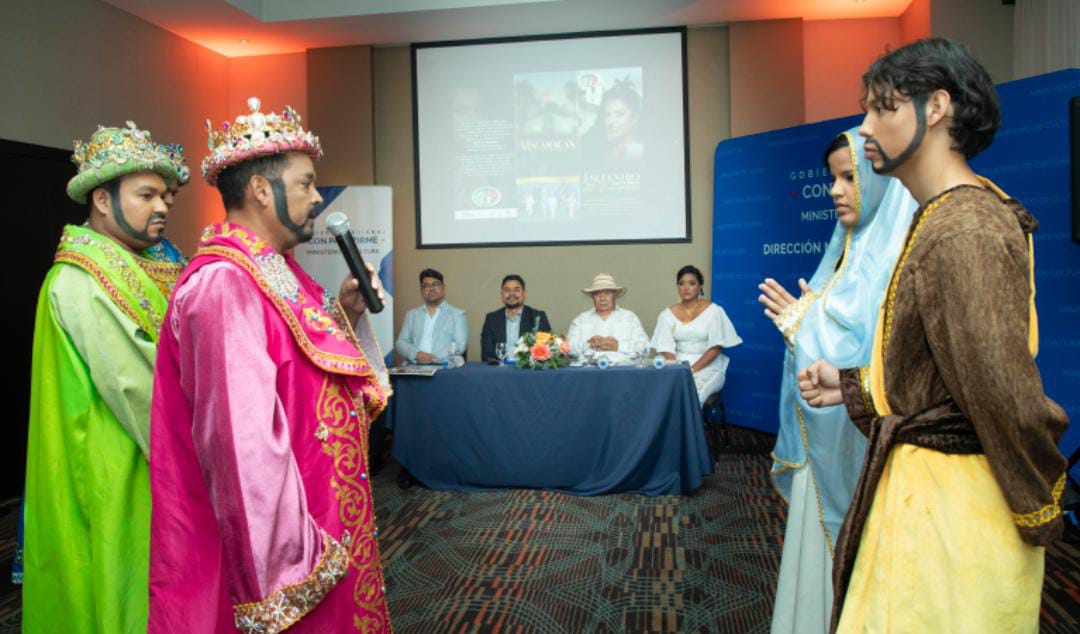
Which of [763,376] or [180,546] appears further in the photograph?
[763,376]

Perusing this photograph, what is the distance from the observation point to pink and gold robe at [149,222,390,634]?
1.19m

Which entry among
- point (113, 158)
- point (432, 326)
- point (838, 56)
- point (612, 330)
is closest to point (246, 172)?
point (113, 158)

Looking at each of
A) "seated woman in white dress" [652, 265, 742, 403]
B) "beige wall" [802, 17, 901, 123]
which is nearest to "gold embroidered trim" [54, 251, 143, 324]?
"seated woman in white dress" [652, 265, 742, 403]

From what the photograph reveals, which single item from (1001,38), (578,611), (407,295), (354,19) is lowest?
(578,611)

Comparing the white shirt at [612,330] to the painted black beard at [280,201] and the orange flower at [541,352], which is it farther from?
the painted black beard at [280,201]

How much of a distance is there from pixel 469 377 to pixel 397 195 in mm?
3145

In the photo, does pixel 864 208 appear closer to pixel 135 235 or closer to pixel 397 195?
pixel 135 235

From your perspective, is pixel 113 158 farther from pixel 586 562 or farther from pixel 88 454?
pixel 586 562

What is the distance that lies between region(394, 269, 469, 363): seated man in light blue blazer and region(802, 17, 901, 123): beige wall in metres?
3.79

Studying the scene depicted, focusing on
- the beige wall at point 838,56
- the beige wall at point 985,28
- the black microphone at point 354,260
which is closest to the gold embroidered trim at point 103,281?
the black microphone at point 354,260

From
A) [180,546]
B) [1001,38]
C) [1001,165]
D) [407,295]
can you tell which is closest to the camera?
[180,546]

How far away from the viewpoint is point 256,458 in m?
1.20

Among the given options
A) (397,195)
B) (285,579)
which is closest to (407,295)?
(397,195)

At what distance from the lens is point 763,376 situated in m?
5.80
